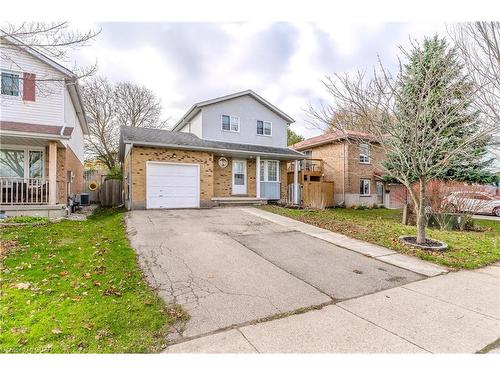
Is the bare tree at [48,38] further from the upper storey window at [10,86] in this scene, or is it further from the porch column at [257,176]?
the porch column at [257,176]

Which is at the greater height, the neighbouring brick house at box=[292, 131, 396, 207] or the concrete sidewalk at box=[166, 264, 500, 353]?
the neighbouring brick house at box=[292, 131, 396, 207]

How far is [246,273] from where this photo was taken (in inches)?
179

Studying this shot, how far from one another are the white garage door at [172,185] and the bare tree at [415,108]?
799 centimetres

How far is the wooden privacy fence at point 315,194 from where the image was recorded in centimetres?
1505

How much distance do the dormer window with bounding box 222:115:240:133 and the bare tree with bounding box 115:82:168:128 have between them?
1512 centimetres

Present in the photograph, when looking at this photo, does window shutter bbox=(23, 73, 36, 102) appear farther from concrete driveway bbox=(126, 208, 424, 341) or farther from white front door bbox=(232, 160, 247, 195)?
white front door bbox=(232, 160, 247, 195)

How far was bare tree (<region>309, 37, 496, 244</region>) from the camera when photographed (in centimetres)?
616

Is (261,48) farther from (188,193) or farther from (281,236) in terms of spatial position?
(188,193)

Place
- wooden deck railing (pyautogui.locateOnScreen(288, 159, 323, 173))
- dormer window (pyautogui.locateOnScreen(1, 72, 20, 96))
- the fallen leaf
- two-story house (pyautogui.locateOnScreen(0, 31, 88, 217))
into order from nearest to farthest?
the fallen leaf
two-story house (pyautogui.locateOnScreen(0, 31, 88, 217))
dormer window (pyautogui.locateOnScreen(1, 72, 20, 96))
wooden deck railing (pyautogui.locateOnScreen(288, 159, 323, 173))

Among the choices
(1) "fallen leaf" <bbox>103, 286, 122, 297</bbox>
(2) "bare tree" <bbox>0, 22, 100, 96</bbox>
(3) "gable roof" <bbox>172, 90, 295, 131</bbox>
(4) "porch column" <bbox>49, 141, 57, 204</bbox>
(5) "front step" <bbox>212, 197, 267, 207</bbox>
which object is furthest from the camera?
(3) "gable roof" <bbox>172, 90, 295, 131</bbox>

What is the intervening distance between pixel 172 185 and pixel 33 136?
544 centimetres

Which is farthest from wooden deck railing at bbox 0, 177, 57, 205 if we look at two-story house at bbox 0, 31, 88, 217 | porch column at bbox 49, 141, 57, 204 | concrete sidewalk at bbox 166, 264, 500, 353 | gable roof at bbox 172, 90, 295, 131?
concrete sidewalk at bbox 166, 264, 500, 353

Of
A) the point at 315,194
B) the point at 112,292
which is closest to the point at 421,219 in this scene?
the point at 112,292
